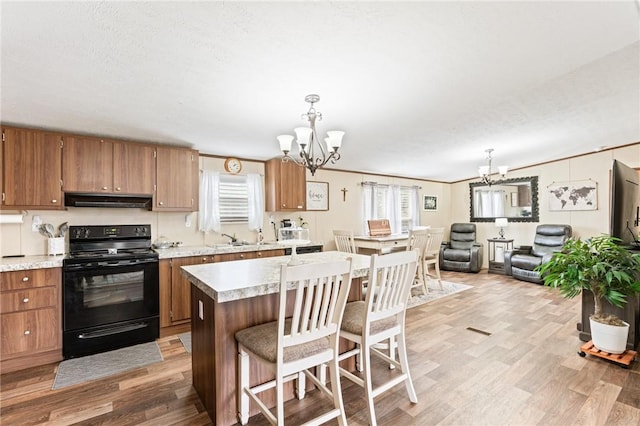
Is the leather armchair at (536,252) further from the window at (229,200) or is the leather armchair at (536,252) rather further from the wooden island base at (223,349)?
the wooden island base at (223,349)

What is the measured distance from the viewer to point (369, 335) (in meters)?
1.88

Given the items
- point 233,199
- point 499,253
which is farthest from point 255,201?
point 499,253

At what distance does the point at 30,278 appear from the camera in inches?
101

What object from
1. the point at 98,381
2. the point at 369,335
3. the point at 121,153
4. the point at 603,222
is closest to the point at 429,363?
the point at 369,335

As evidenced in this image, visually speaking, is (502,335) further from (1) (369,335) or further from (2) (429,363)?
(1) (369,335)

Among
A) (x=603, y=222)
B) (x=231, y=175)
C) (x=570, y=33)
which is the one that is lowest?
(x=603, y=222)

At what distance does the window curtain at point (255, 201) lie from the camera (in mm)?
4473

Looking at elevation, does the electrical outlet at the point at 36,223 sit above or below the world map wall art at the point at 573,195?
below

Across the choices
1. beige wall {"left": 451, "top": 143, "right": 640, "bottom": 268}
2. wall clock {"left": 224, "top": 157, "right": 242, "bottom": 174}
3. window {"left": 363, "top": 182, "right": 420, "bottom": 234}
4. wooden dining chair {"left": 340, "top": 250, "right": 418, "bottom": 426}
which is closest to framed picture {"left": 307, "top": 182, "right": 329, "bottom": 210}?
window {"left": 363, "top": 182, "right": 420, "bottom": 234}

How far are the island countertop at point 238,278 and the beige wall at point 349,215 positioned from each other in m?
1.86

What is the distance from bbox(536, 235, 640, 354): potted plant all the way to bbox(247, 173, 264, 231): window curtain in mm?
3651

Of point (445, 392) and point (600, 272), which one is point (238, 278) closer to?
point (445, 392)

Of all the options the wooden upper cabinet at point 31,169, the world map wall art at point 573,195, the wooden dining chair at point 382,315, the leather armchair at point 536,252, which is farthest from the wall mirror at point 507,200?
the wooden upper cabinet at point 31,169

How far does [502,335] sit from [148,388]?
11.3 feet
